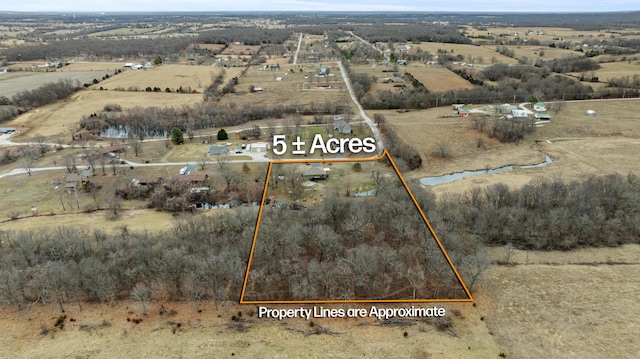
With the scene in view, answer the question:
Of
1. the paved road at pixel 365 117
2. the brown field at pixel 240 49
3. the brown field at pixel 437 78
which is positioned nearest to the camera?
the paved road at pixel 365 117

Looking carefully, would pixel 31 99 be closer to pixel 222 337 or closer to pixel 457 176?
pixel 222 337

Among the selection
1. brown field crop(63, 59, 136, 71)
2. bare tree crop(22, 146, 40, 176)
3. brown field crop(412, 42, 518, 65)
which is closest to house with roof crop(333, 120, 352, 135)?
bare tree crop(22, 146, 40, 176)

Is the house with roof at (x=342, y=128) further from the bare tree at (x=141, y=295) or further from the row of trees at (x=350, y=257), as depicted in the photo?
the bare tree at (x=141, y=295)

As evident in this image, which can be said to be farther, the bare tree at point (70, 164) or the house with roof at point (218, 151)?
the house with roof at point (218, 151)

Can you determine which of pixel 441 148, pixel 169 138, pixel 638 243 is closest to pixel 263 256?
pixel 638 243

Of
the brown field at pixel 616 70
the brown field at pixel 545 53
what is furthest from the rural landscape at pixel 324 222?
the brown field at pixel 545 53

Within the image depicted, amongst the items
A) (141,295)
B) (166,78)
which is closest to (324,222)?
(141,295)
